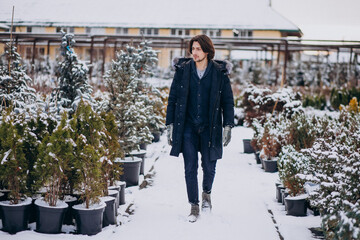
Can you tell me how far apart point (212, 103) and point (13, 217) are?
7.19 ft

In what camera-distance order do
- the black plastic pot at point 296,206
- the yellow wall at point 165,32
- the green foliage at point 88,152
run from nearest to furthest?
1. the green foliage at point 88,152
2. the black plastic pot at point 296,206
3. the yellow wall at point 165,32

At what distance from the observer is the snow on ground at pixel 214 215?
4.12 metres

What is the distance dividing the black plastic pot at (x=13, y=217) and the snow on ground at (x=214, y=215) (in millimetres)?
94

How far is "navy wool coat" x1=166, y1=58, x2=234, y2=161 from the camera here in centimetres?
455

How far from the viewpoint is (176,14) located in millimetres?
31812

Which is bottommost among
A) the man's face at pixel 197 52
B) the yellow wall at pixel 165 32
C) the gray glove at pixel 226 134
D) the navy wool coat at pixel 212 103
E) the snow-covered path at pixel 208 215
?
the snow-covered path at pixel 208 215

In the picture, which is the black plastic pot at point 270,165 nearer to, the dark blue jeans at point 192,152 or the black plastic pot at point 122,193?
the dark blue jeans at point 192,152

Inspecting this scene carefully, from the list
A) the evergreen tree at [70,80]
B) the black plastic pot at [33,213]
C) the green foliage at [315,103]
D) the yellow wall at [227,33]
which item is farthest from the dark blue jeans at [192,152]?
the yellow wall at [227,33]

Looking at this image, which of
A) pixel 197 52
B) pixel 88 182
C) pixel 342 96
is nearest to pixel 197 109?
pixel 197 52

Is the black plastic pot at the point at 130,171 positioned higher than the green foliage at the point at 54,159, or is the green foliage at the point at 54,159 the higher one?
the green foliage at the point at 54,159

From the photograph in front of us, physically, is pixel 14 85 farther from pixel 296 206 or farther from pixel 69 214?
pixel 296 206

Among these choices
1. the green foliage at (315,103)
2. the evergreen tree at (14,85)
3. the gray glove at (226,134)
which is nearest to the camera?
the gray glove at (226,134)

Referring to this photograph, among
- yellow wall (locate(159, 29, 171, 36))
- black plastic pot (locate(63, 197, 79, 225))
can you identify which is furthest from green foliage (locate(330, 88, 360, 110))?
yellow wall (locate(159, 29, 171, 36))

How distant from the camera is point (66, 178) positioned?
4.15m
